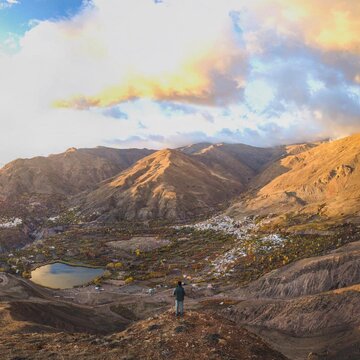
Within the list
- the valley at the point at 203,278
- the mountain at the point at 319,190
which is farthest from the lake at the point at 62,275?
the mountain at the point at 319,190

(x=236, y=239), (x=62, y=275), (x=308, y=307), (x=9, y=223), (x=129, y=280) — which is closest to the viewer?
(x=308, y=307)

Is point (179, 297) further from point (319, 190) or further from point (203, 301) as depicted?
point (319, 190)

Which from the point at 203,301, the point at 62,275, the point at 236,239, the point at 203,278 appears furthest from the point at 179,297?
the point at 236,239

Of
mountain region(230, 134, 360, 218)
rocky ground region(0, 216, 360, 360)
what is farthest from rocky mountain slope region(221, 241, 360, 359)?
mountain region(230, 134, 360, 218)

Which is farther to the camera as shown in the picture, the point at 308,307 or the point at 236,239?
the point at 236,239

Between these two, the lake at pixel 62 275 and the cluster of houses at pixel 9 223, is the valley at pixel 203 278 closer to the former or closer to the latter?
the cluster of houses at pixel 9 223

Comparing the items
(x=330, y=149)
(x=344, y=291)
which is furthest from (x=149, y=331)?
(x=330, y=149)
